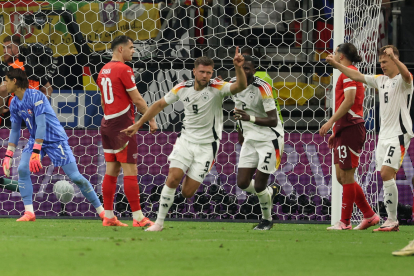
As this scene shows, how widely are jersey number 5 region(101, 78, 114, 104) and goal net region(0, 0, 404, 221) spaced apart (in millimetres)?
2120

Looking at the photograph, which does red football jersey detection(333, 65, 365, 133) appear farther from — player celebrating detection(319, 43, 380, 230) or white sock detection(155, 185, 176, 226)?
white sock detection(155, 185, 176, 226)

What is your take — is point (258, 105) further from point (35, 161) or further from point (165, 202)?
point (35, 161)

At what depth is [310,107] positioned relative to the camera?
962cm

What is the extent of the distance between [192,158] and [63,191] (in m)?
3.13

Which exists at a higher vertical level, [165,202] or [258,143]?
[258,143]

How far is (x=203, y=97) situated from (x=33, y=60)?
163 inches

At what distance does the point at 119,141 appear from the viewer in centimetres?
654

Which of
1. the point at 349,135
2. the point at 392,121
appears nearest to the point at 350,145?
the point at 349,135

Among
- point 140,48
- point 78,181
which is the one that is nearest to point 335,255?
point 78,181

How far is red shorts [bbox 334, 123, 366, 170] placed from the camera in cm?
679

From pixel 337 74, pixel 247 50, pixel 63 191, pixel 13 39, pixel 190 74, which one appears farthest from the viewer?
A: pixel 13 39

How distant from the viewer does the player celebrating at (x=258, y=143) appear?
658 cm

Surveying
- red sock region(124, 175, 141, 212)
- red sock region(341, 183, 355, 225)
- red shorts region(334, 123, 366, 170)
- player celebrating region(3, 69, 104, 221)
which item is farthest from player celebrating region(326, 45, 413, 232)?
player celebrating region(3, 69, 104, 221)

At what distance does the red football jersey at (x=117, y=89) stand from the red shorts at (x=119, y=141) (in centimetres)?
7
